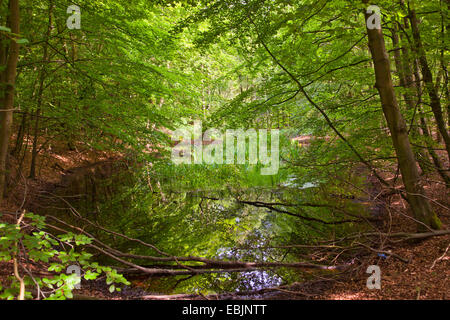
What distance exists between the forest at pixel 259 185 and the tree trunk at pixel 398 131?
0.01 meters

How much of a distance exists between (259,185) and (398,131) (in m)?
7.01

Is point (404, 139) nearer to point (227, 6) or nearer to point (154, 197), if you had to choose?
point (227, 6)

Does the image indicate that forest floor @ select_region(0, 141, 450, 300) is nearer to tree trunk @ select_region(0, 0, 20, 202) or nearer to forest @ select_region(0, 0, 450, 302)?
forest @ select_region(0, 0, 450, 302)

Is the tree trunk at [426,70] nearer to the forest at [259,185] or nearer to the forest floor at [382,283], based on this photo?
the forest at [259,185]

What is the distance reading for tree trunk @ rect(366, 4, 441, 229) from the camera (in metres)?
3.91

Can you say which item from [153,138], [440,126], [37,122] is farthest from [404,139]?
[37,122]

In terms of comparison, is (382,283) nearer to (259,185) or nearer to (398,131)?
(398,131)

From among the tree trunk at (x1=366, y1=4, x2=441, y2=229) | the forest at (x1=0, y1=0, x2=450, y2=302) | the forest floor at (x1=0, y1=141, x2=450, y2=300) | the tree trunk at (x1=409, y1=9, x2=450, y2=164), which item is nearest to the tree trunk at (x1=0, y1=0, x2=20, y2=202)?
the forest at (x1=0, y1=0, x2=450, y2=302)

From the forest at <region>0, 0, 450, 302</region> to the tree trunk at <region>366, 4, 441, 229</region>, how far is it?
15mm

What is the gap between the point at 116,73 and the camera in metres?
6.39

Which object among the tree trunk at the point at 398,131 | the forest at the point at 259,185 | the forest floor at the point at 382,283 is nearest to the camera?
the forest floor at the point at 382,283

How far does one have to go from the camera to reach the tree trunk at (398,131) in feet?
12.8

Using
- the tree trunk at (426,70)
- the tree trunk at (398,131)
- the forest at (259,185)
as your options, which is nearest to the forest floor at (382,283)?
the forest at (259,185)
